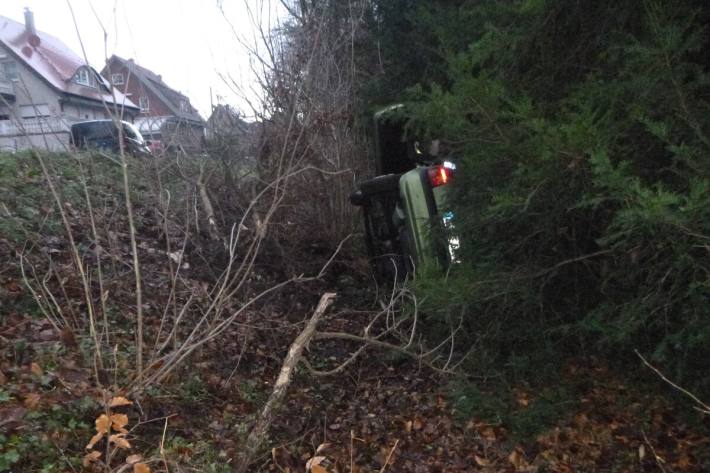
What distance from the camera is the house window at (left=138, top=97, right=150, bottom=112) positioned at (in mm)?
6340

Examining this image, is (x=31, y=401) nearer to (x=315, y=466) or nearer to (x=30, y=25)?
(x=315, y=466)

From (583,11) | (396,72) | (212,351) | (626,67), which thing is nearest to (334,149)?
(396,72)

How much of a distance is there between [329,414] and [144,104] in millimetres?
4315

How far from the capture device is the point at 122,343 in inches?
182

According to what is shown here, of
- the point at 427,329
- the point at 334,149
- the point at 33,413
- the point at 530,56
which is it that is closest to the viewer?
the point at 33,413

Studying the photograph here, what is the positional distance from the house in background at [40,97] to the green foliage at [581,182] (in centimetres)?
230

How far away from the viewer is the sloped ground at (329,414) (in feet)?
11.4

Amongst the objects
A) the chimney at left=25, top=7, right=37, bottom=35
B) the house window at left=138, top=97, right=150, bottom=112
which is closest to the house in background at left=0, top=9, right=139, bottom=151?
the chimney at left=25, top=7, right=37, bottom=35

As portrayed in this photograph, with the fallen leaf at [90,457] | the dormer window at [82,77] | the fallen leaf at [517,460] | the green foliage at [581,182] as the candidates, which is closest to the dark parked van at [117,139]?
the dormer window at [82,77]

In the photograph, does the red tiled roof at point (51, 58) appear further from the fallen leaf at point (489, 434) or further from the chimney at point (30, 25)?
the fallen leaf at point (489, 434)

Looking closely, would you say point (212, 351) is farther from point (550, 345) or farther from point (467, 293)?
point (550, 345)

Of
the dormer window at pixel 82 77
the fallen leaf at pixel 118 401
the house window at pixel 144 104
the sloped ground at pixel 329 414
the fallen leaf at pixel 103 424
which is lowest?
the sloped ground at pixel 329 414

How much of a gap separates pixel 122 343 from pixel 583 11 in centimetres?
416

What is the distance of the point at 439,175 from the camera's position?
5.29m
